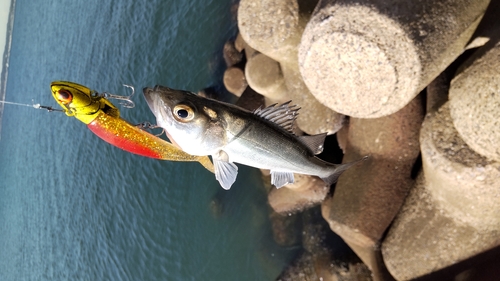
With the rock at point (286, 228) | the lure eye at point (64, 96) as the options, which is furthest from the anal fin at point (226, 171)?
the rock at point (286, 228)

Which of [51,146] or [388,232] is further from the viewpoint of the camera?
[51,146]

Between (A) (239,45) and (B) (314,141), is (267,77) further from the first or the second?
(B) (314,141)

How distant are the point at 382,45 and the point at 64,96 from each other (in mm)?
3131

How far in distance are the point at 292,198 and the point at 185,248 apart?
396 cm

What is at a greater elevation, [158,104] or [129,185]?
[158,104]

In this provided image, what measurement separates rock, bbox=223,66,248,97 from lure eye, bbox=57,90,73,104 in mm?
5224

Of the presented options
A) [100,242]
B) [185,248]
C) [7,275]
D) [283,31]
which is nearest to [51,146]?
[100,242]

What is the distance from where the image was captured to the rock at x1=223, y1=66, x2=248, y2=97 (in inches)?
331

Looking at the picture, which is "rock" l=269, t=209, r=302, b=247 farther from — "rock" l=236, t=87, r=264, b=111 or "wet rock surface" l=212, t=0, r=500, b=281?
"rock" l=236, t=87, r=264, b=111

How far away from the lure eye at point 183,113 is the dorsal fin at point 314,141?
1.02 metres

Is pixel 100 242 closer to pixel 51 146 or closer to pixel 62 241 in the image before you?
pixel 62 241


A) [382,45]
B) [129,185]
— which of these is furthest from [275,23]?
[129,185]

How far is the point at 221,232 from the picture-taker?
961cm

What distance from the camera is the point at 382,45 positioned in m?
3.88
